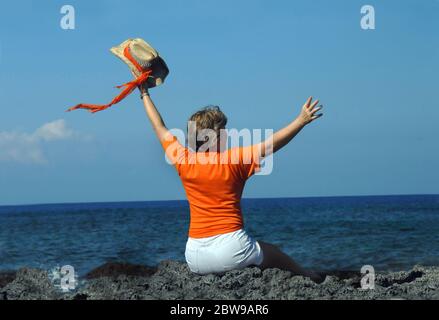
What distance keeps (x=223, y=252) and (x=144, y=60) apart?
1875 mm

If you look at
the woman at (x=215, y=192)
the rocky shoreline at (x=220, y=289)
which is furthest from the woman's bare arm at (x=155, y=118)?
the rocky shoreline at (x=220, y=289)

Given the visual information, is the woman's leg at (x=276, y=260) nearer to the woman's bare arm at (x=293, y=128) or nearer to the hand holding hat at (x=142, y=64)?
the woman's bare arm at (x=293, y=128)

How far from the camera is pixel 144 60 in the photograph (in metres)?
5.24

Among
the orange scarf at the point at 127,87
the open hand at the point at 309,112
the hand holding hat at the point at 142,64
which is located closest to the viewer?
the open hand at the point at 309,112

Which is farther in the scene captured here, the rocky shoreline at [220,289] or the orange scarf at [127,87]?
the orange scarf at [127,87]

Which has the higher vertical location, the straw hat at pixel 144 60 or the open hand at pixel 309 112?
the straw hat at pixel 144 60

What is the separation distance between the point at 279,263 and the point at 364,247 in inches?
315

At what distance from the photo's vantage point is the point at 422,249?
1196cm

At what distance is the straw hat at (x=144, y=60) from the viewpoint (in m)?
5.26

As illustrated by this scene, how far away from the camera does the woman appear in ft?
14.9

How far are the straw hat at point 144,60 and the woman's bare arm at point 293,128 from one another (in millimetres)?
1418

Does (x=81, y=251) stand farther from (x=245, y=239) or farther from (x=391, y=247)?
(x=245, y=239)

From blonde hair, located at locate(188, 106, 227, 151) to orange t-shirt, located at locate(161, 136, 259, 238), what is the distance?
19cm

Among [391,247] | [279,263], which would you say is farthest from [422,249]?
[279,263]
